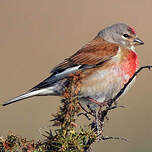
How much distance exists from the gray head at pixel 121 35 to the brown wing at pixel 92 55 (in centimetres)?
20

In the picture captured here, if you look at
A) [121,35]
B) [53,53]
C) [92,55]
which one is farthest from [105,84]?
[53,53]

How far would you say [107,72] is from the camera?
4.18m

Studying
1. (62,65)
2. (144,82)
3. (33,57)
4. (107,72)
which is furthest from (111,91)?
(33,57)

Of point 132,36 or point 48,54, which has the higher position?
point 132,36

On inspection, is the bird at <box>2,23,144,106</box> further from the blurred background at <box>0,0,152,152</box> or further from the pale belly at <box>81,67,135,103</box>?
the blurred background at <box>0,0,152,152</box>

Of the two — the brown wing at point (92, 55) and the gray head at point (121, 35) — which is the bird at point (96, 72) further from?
the gray head at point (121, 35)

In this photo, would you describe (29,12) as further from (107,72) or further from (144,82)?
(107,72)

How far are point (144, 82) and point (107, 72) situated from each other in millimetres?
3607

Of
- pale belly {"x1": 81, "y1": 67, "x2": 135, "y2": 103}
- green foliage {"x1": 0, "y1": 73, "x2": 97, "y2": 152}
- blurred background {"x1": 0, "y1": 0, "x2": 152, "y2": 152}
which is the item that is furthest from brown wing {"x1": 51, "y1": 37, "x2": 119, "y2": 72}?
green foliage {"x1": 0, "y1": 73, "x2": 97, "y2": 152}

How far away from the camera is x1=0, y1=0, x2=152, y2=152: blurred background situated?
6.46 metres

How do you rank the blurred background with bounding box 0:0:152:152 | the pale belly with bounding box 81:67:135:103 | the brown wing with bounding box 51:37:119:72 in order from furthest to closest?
1. the blurred background with bounding box 0:0:152:152
2. the brown wing with bounding box 51:37:119:72
3. the pale belly with bounding box 81:67:135:103

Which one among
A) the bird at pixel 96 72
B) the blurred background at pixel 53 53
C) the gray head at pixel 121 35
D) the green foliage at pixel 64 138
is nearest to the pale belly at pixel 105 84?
the bird at pixel 96 72

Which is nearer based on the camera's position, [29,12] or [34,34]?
[34,34]

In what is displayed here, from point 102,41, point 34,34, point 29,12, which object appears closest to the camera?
point 102,41
